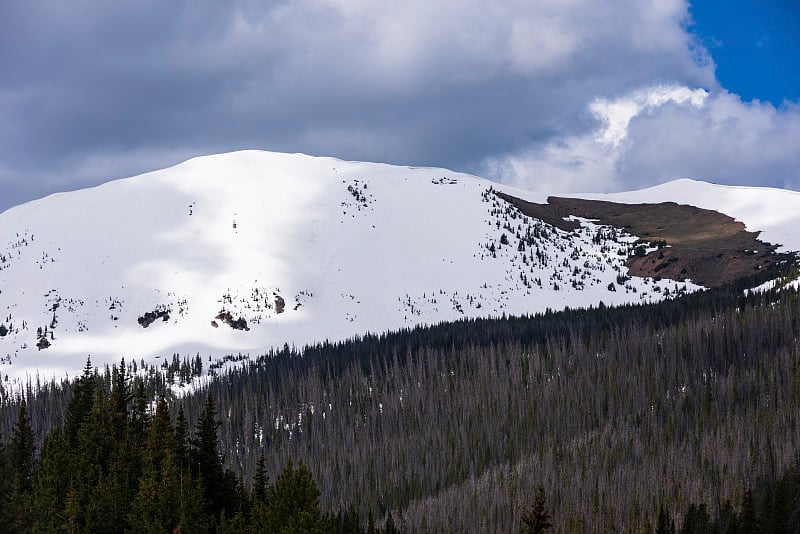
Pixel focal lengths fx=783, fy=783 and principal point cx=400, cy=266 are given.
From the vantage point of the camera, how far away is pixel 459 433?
125 meters

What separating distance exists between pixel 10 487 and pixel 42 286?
479ft

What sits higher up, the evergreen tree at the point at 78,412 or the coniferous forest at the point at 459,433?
the evergreen tree at the point at 78,412

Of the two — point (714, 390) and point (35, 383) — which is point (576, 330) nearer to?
point (714, 390)

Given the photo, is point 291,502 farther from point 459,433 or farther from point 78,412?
point 459,433

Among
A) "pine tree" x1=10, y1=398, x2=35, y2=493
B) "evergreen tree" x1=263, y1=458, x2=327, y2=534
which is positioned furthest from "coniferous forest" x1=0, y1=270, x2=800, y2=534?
"pine tree" x1=10, y1=398, x2=35, y2=493

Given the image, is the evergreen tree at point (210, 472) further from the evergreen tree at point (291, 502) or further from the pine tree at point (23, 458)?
the pine tree at point (23, 458)

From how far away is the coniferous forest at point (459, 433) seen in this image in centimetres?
6306

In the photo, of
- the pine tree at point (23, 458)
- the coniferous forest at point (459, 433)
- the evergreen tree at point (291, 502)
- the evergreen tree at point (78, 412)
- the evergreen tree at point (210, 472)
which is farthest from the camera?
the evergreen tree at point (78, 412)

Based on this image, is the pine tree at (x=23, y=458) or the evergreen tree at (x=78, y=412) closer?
the pine tree at (x=23, y=458)

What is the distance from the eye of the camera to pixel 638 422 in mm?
122062

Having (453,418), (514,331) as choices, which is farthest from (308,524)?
(514,331)

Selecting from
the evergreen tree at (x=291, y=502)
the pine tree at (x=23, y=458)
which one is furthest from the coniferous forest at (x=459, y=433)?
the pine tree at (x=23, y=458)

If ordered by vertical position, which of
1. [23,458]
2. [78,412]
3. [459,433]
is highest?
[78,412]

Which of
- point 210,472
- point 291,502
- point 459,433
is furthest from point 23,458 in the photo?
point 459,433
